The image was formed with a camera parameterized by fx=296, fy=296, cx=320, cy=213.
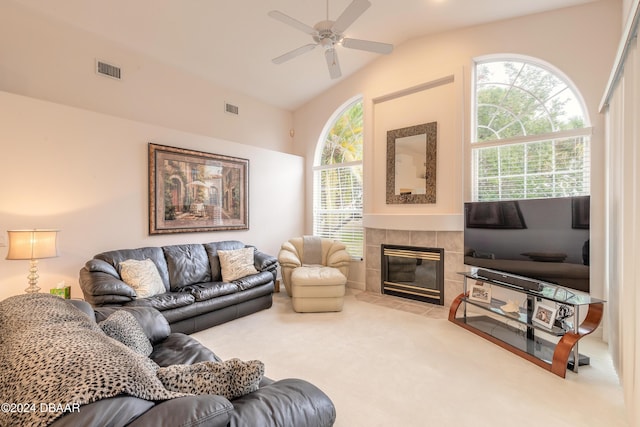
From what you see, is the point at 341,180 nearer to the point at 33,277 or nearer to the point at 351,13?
the point at 351,13

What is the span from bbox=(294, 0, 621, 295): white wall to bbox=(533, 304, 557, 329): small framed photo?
3.03 ft

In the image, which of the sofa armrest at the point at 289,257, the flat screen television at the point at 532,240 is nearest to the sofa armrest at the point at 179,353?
the sofa armrest at the point at 289,257

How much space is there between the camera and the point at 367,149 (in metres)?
5.09

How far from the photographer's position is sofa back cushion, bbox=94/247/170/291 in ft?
10.9

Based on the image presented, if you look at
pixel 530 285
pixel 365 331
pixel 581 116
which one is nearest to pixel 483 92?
pixel 581 116

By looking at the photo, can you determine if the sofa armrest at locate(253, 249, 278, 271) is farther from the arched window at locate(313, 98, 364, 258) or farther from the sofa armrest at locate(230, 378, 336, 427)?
the sofa armrest at locate(230, 378, 336, 427)

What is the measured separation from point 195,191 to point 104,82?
1.71 metres

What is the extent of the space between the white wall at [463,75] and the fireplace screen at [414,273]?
1.88 feet

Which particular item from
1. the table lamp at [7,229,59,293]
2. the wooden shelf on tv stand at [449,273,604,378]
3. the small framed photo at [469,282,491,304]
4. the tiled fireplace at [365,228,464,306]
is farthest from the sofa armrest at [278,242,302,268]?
the table lamp at [7,229,59,293]

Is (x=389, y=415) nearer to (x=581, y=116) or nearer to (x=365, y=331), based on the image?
Answer: (x=365, y=331)

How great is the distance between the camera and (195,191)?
14.4ft

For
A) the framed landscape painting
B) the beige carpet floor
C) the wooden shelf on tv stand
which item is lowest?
the beige carpet floor

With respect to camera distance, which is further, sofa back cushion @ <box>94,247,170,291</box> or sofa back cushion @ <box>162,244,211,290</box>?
sofa back cushion @ <box>162,244,211,290</box>

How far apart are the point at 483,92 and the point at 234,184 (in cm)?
396
